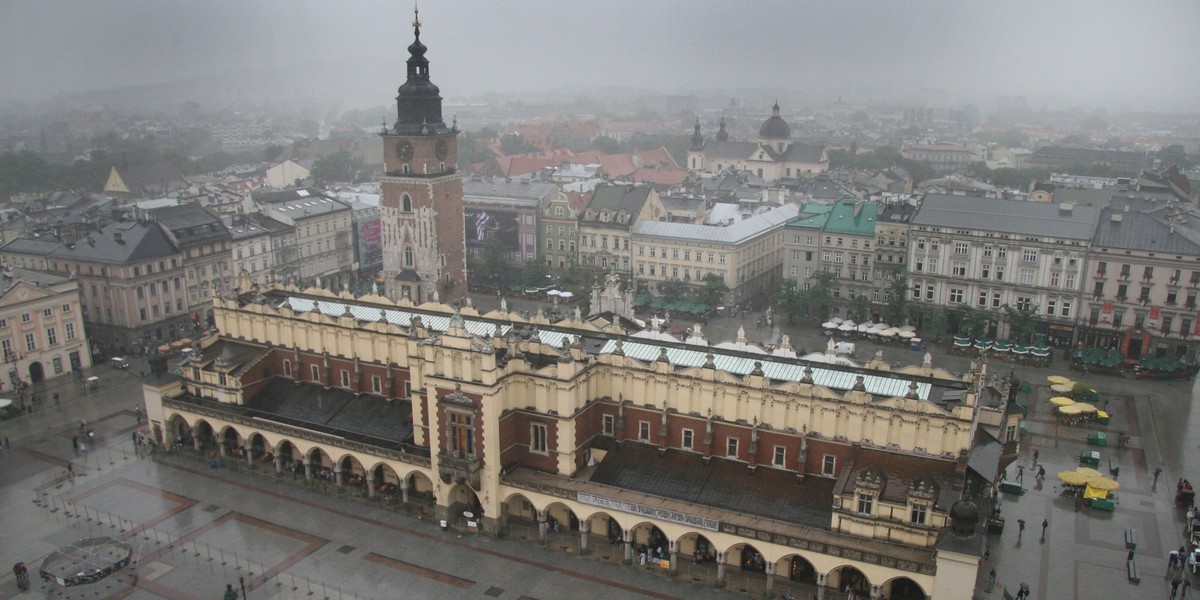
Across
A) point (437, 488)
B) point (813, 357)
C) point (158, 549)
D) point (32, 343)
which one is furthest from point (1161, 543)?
point (32, 343)

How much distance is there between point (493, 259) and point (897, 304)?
5315 centimetres

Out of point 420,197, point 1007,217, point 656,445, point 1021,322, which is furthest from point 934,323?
point 420,197

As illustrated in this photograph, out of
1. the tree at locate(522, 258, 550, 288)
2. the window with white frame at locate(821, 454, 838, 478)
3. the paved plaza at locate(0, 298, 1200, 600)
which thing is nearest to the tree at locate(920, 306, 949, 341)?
the paved plaza at locate(0, 298, 1200, 600)

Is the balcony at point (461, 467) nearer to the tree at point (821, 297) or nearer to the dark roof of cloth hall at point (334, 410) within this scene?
the dark roof of cloth hall at point (334, 410)

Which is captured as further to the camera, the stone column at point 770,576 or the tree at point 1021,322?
the tree at point 1021,322

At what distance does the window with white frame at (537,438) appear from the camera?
180 ft

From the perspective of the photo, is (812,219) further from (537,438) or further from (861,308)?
(537,438)

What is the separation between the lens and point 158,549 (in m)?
53.7

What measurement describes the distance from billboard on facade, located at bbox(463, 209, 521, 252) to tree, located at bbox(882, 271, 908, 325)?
5249cm

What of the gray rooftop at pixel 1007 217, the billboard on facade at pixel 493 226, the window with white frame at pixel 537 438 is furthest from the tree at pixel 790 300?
the window with white frame at pixel 537 438

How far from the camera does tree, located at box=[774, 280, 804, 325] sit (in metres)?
101

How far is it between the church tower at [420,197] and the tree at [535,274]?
42.7ft

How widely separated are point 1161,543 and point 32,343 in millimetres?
93986

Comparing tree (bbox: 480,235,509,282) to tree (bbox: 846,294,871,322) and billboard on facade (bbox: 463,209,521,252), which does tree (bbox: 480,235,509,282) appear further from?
tree (bbox: 846,294,871,322)
